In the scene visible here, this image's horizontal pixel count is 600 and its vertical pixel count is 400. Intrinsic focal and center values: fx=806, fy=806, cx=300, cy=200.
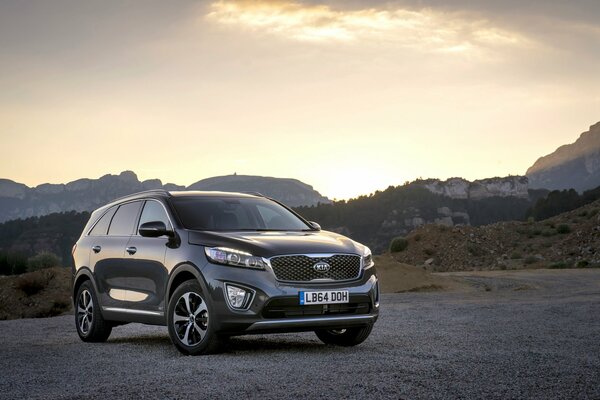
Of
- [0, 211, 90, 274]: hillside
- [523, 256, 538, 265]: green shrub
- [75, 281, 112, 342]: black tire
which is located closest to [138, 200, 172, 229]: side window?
[75, 281, 112, 342]: black tire

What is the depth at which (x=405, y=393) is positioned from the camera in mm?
6320

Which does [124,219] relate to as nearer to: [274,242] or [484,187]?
[274,242]

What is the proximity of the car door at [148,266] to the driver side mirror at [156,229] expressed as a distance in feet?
0.53

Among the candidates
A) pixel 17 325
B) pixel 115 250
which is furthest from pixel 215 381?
pixel 17 325

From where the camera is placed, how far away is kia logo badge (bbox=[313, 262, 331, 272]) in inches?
354

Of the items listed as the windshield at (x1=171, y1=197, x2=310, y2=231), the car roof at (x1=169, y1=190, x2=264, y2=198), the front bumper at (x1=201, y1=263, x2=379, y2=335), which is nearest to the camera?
the front bumper at (x1=201, y1=263, x2=379, y2=335)

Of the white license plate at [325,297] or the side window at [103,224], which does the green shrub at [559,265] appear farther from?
the white license plate at [325,297]

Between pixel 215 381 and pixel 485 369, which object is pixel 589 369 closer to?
pixel 485 369

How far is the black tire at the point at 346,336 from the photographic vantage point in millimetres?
9883

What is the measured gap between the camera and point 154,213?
10.4 m

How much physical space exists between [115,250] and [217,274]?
2.64 m

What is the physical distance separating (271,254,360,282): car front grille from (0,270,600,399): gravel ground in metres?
0.86

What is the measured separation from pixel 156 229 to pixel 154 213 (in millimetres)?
957

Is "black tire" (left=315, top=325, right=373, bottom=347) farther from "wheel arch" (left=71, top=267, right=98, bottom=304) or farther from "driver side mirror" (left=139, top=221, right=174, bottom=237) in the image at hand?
"wheel arch" (left=71, top=267, right=98, bottom=304)
